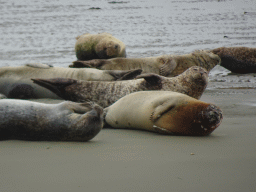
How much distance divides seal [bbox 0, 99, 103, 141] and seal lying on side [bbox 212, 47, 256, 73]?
6410 mm

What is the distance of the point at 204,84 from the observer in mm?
5348

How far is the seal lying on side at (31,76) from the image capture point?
20.1ft

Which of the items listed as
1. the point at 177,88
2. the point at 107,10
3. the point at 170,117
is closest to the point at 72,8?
the point at 107,10

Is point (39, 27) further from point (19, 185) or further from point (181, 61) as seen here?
point (19, 185)

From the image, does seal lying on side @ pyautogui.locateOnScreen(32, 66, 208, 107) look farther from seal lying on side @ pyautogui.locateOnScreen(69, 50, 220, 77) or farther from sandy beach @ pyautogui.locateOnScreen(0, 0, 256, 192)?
seal lying on side @ pyautogui.locateOnScreen(69, 50, 220, 77)

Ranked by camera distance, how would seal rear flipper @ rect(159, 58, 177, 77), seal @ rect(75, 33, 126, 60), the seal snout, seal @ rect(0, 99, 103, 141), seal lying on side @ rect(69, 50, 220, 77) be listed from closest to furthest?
seal @ rect(0, 99, 103, 141)
the seal snout
seal lying on side @ rect(69, 50, 220, 77)
seal rear flipper @ rect(159, 58, 177, 77)
seal @ rect(75, 33, 126, 60)

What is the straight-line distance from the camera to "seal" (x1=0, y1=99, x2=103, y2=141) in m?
3.24

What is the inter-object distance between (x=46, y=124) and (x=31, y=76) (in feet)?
10.1

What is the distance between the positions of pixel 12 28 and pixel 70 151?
46.5ft

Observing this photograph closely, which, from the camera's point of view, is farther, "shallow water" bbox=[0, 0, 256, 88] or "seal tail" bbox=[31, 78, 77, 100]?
"shallow water" bbox=[0, 0, 256, 88]

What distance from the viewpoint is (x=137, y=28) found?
1633 centimetres

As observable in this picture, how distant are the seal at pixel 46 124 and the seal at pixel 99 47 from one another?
21.3 feet

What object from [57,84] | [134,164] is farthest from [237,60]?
[134,164]

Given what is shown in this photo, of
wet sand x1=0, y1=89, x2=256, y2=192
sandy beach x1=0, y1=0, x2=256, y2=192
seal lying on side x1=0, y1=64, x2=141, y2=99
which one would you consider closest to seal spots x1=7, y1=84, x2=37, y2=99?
seal lying on side x1=0, y1=64, x2=141, y2=99
